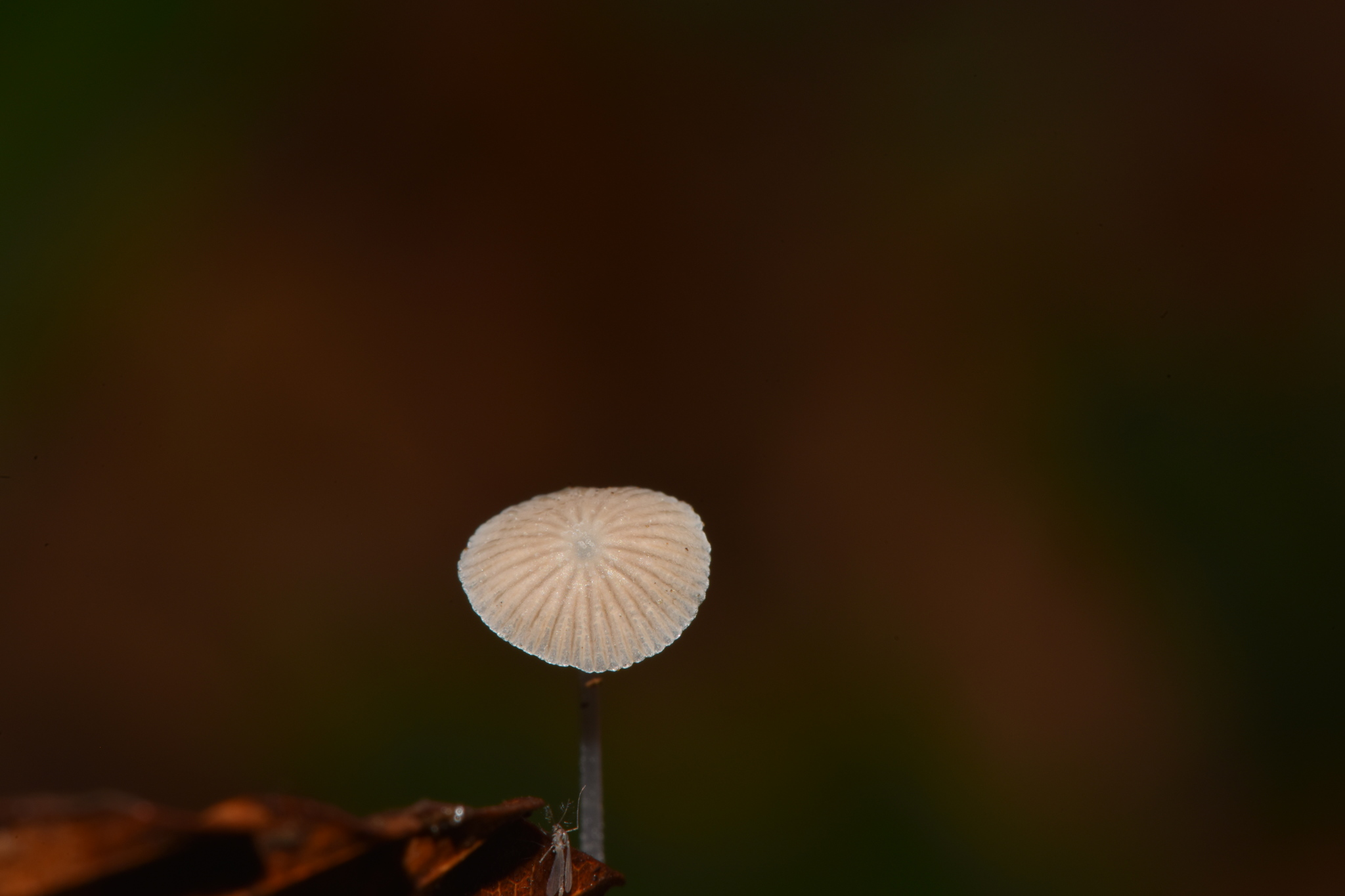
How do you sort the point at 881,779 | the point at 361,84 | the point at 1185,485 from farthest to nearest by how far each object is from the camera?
the point at 361,84 < the point at 1185,485 < the point at 881,779

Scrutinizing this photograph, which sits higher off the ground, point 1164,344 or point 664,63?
point 664,63

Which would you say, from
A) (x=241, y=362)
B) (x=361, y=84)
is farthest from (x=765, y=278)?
(x=241, y=362)

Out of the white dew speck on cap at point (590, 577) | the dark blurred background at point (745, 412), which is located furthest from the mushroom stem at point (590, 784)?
the dark blurred background at point (745, 412)

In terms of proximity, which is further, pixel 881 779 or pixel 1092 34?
pixel 1092 34

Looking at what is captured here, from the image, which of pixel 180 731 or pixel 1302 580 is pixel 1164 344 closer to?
pixel 1302 580

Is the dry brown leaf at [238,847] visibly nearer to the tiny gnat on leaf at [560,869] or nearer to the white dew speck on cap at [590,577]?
the tiny gnat on leaf at [560,869]

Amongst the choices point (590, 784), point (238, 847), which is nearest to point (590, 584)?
point (590, 784)

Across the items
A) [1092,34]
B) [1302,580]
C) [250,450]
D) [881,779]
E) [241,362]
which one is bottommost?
[881,779]

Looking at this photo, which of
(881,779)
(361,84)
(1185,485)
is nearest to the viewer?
(881,779)
